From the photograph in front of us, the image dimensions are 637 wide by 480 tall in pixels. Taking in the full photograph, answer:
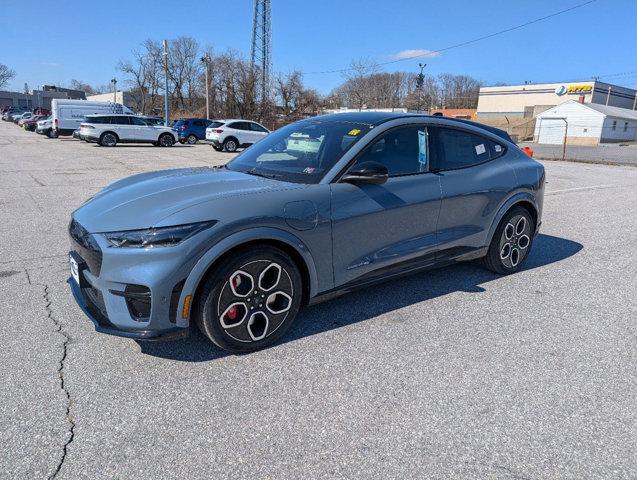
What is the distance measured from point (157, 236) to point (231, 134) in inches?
812

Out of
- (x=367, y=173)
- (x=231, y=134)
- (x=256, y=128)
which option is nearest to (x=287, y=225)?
(x=367, y=173)

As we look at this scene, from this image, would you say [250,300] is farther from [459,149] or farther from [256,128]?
[256,128]

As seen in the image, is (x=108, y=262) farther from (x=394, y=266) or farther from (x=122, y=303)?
(x=394, y=266)

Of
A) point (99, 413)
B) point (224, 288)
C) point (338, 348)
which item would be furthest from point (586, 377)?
point (99, 413)

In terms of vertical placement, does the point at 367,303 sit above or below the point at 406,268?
below

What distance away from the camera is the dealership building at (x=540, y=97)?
226 feet

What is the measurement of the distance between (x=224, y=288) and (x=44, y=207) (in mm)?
6410

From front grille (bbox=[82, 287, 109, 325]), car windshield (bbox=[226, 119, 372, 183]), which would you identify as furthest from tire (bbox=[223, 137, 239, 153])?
front grille (bbox=[82, 287, 109, 325])

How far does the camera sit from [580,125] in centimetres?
5038

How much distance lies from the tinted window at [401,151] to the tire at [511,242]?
4.18 ft

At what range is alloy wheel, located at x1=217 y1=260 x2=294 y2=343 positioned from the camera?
2.99 meters

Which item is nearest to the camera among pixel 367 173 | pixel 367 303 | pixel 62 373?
pixel 62 373

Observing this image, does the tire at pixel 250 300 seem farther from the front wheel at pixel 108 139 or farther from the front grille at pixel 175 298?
the front wheel at pixel 108 139

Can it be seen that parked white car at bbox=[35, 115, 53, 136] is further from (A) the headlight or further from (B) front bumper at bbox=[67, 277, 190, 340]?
(A) the headlight
